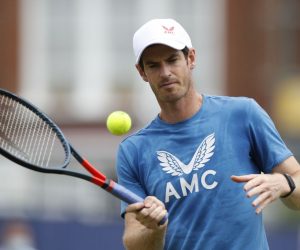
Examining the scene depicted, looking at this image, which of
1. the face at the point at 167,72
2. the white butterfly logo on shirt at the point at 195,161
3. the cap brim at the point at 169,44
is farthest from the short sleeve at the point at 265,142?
the cap brim at the point at 169,44

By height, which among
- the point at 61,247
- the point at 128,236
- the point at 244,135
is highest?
the point at 244,135

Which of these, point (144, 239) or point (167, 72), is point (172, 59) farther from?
point (144, 239)

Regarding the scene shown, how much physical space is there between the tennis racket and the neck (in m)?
0.55

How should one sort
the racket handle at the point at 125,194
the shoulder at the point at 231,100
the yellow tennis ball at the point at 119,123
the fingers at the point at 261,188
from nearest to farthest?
1. the fingers at the point at 261,188
2. the racket handle at the point at 125,194
3. the shoulder at the point at 231,100
4. the yellow tennis ball at the point at 119,123

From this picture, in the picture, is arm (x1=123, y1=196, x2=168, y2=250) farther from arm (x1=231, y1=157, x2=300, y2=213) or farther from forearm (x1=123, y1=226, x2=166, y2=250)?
arm (x1=231, y1=157, x2=300, y2=213)

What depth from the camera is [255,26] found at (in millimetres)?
24875

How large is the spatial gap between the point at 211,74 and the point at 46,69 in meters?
3.72

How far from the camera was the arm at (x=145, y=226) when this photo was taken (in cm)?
577

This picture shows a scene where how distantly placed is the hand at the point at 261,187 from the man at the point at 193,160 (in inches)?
5.5

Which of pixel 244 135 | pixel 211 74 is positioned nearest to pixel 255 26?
pixel 211 74

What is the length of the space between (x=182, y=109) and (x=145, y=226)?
29.8 inches

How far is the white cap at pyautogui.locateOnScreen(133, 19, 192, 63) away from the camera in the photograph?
622 centimetres

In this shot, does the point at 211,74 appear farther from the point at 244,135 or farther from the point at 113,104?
the point at 244,135

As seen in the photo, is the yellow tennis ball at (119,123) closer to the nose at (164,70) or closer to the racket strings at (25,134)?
the racket strings at (25,134)
